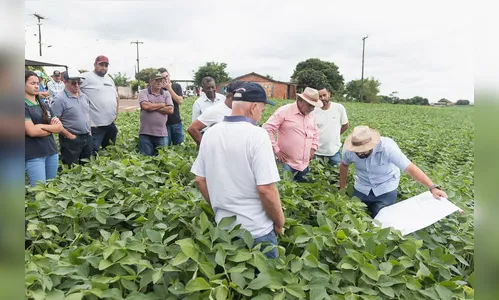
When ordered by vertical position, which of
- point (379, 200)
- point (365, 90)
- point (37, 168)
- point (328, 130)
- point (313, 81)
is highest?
point (365, 90)

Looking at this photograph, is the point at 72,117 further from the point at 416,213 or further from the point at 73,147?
the point at 416,213

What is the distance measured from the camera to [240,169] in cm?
203

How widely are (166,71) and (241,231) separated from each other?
356 cm

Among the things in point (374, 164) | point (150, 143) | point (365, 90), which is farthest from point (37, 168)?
point (365, 90)

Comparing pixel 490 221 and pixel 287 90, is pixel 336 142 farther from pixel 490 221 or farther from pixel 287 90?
pixel 287 90

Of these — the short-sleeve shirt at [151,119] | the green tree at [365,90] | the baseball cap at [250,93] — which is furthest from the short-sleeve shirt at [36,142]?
the green tree at [365,90]

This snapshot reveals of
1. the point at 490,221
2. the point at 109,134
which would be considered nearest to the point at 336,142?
the point at 109,134

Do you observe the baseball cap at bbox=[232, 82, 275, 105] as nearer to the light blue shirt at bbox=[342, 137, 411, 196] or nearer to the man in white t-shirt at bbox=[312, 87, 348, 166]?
the light blue shirt at bbox=[342, 137, 411, 196]

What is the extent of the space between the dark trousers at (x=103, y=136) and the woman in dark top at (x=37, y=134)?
1.21 m

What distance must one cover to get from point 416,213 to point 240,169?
51.4 inches

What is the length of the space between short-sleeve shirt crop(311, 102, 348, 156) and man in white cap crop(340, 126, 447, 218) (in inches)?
49.0

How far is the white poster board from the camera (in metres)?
2.41

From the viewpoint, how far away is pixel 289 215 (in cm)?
265

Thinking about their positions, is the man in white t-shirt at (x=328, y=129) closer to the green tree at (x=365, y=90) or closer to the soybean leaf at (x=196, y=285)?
the soybean leaf at (x=196, y=285)
